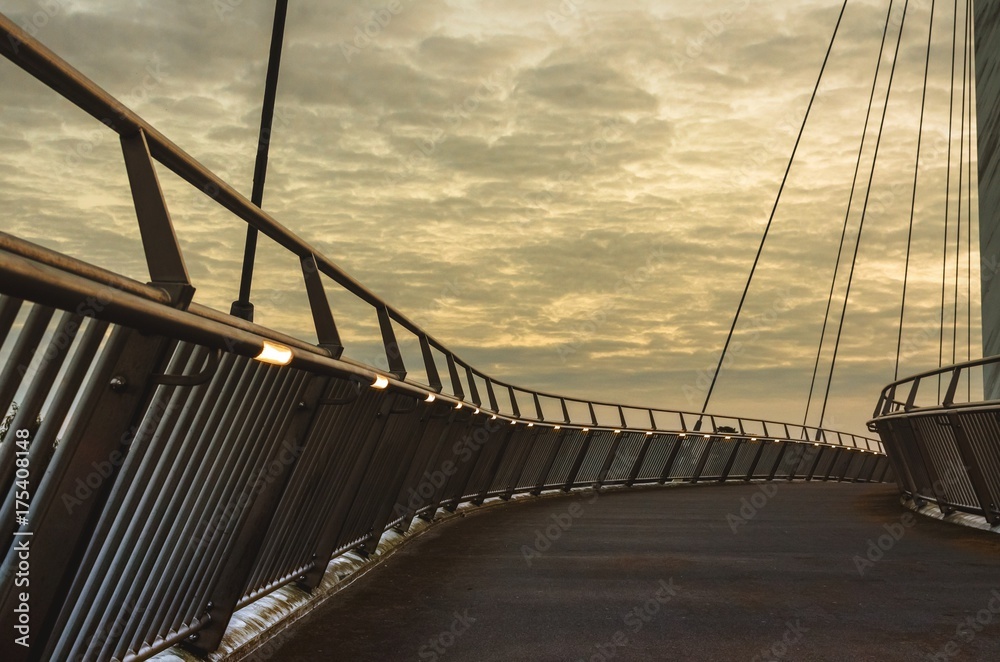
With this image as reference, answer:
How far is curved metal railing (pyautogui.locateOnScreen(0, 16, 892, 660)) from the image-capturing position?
2.94 metres

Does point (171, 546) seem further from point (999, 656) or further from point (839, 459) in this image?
point (839, 459)

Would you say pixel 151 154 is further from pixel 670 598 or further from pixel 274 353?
pixel 670 598

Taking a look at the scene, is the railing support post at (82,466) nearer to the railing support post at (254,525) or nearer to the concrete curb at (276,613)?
the concrete curb at (276,613)

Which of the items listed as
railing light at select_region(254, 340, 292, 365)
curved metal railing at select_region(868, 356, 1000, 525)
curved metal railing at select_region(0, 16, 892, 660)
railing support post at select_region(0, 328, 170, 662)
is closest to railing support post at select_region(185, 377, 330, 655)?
curved metal railing at select_region(0, 16, 892, 660)

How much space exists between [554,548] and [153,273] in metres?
7.74

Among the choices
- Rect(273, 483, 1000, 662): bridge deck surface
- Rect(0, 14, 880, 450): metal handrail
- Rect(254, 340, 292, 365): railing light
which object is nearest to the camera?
Rect(0, 14, 880, 450): metal handrail

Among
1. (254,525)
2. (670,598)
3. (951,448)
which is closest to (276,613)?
(254,525)

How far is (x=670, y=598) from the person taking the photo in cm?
734

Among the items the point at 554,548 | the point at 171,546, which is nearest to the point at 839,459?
the point at 554,548

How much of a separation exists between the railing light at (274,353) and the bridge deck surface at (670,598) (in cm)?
173

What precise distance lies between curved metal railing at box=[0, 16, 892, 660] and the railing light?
0.5 inches

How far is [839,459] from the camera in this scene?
3844 cm

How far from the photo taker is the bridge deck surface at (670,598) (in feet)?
18.5

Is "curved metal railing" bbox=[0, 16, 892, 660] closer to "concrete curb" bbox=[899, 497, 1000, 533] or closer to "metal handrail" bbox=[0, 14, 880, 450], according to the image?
"metal handrail" bbox=[0, 14, 880, 450]
